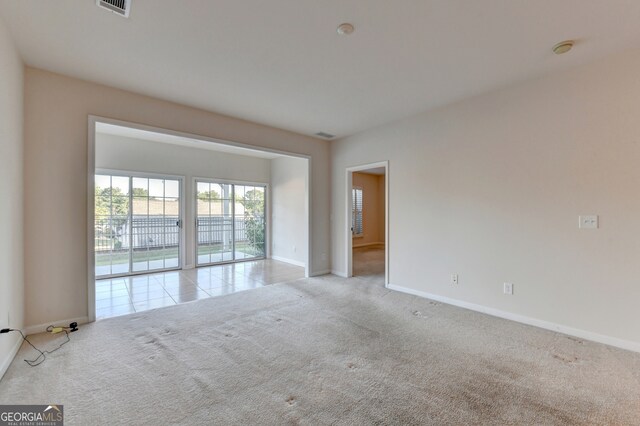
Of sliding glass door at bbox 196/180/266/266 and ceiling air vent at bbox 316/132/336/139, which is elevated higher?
ceiling air vent at bbox 316/132/336/139

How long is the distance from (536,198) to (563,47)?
1.48 m

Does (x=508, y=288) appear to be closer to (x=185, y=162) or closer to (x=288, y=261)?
(x=288, y=261)

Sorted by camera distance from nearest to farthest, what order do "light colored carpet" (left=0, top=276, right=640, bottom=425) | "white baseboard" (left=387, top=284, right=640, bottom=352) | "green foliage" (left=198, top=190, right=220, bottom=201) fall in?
"light colored carpet" (left=0, top=276, right=640, bottom=425)
"white baseboard" (left=387, top=284, right=640, bottom=352)
"green foliage" (left=198, top=190, right=220, bottom=201)

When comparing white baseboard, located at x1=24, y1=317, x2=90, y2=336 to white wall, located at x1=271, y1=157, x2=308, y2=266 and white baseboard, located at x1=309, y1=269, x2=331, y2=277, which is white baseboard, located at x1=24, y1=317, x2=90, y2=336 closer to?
white baseboard, located at x1=309, y1=269, x2=331, y2=277

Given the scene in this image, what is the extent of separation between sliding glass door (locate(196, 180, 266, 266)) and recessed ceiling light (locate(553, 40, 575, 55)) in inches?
245

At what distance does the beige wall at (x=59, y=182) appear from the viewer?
284 centimetres

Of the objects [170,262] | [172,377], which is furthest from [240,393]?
[170,262]

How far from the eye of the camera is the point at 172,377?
2113 mm

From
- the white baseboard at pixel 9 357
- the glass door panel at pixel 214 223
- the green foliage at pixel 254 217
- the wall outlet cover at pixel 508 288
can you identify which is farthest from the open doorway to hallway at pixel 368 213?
the white baseboard at pixel 9 357

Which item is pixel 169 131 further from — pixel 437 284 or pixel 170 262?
pixel 437 284

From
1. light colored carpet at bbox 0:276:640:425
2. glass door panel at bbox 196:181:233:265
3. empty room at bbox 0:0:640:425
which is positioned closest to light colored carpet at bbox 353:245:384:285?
empty room at bbox 0:0:640:425

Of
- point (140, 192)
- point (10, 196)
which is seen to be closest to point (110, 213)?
point (140, 192)

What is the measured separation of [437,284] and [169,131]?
4.33 m

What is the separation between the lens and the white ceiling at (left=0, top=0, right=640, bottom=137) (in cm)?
202
